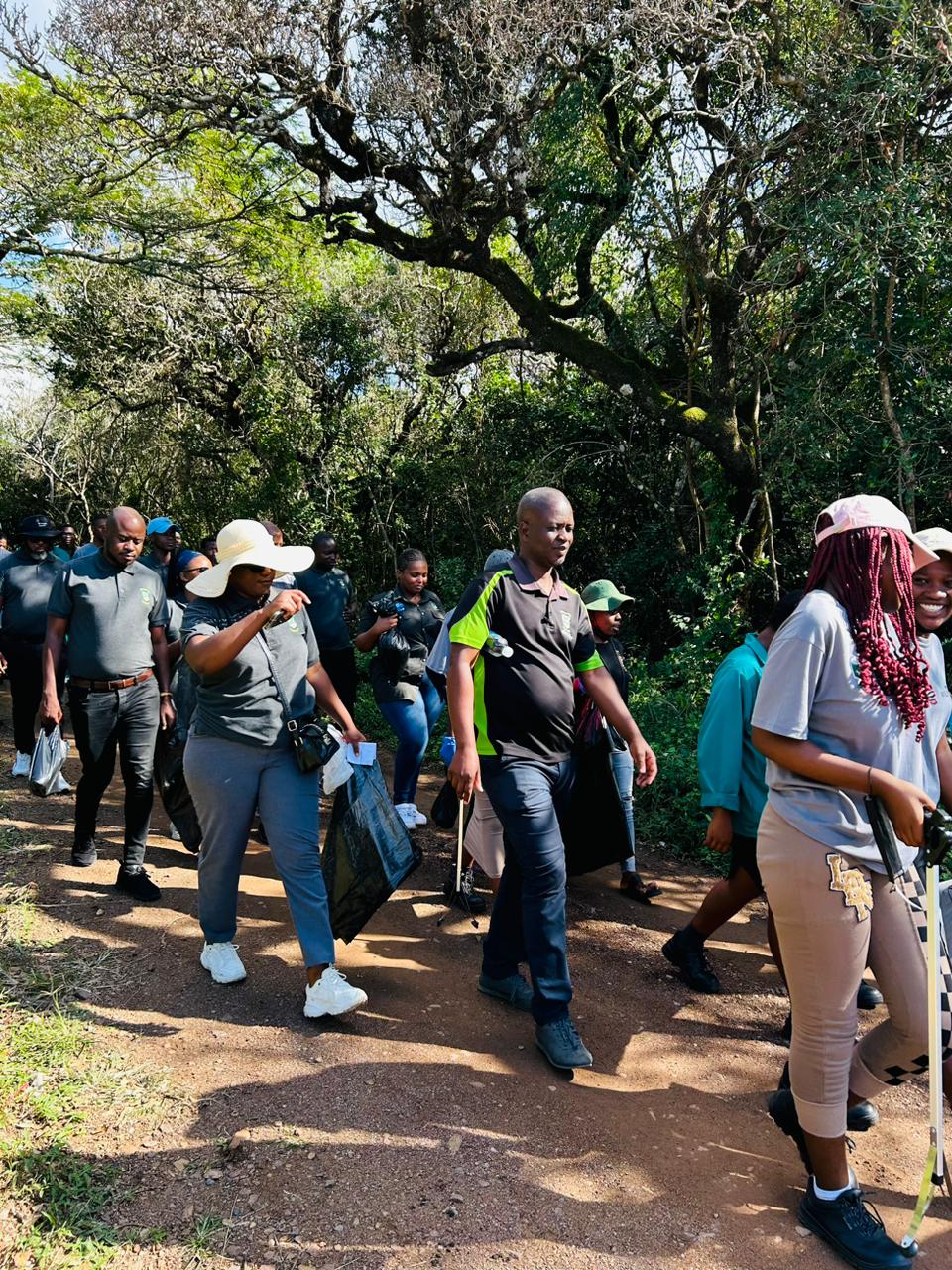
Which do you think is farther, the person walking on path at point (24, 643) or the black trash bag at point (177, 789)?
the person walking on path at point (24, 643)

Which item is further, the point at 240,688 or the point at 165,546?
the point at 165,546

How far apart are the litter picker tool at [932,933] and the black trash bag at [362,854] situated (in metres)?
2.09

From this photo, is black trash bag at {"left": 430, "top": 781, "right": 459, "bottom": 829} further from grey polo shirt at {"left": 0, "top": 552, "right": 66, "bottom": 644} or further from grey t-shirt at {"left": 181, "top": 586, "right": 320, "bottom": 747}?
grey polo shirt at {"left": 0, "top": 552, "right": 66, "bottom": 644}

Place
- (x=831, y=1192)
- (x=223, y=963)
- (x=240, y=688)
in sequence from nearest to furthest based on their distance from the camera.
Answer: (x=831, y=1192) < (x=240, y=688) < (x=223, y=963)

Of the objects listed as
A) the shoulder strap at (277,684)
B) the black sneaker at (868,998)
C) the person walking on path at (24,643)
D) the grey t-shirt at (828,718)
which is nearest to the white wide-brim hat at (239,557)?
the shoulder strap at (277,684)

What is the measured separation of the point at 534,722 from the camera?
138 inches

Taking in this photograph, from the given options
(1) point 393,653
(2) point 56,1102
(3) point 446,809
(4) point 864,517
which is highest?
(4) point 864,517

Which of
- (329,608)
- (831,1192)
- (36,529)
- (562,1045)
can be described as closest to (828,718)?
(831,1192)

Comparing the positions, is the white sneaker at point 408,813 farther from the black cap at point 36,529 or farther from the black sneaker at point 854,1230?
the black cap at point 36,529

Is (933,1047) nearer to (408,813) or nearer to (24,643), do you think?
(408,813)

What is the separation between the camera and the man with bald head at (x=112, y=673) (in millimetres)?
A: 4770

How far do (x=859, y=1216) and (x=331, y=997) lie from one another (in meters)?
1.95

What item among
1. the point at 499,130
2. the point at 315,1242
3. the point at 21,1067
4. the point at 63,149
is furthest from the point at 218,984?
the point at 63,149

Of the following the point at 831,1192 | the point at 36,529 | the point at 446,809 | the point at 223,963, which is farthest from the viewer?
the point at 36,529
